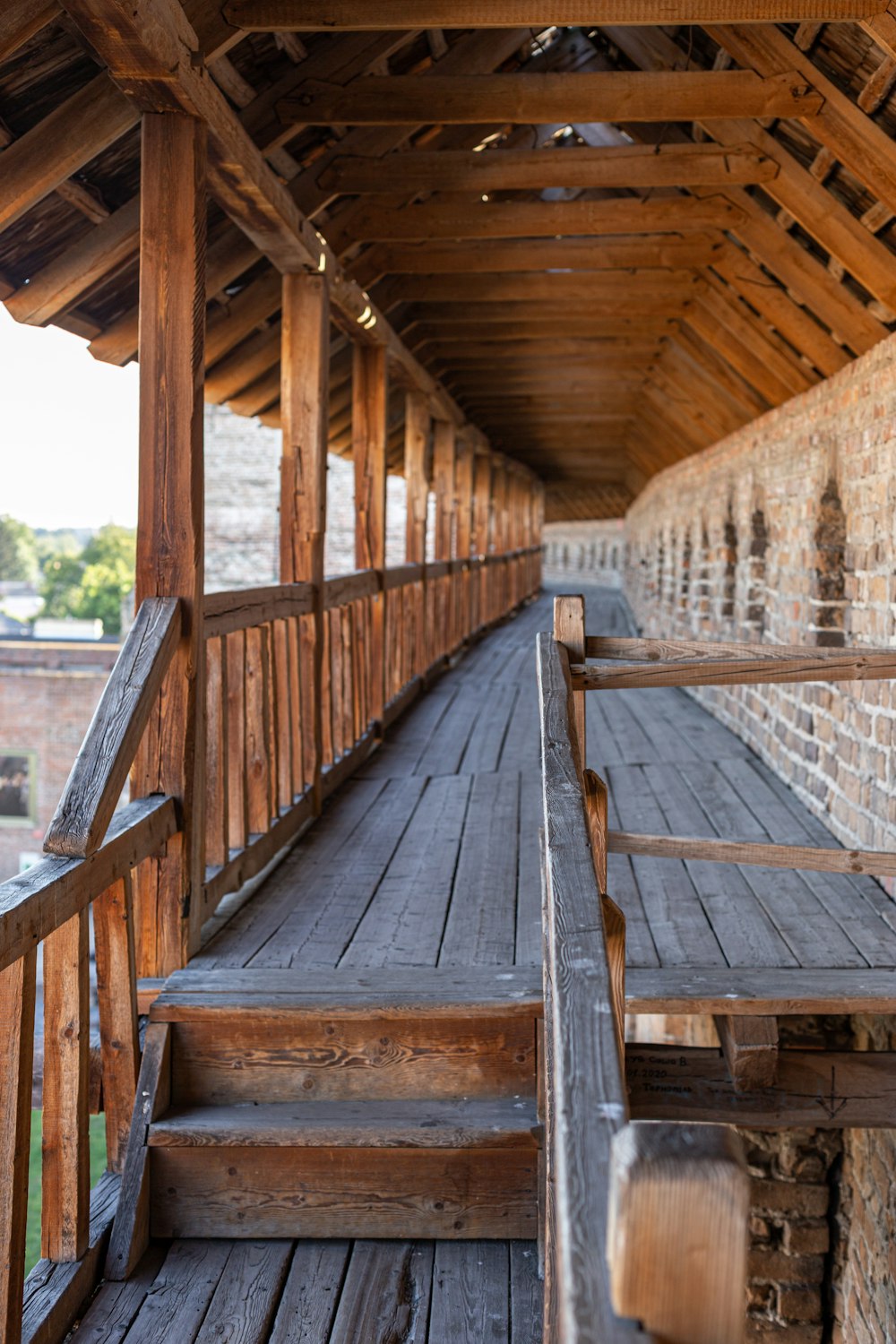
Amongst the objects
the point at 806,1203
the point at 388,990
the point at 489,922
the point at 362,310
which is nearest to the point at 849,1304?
the point at 806,1203

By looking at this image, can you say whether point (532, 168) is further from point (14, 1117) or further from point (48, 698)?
point (48, 698)

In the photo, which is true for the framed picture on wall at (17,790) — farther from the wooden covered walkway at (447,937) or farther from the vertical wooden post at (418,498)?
the wooden covered walkway at (447,937)

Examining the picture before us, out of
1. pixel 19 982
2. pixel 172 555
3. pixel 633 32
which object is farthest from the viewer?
pixel 633 32

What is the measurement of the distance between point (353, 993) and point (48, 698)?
2081 cm

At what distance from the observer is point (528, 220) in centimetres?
655

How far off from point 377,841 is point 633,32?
3997 mm

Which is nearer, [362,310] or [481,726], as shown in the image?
[362,310]

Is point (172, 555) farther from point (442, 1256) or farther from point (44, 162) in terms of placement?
point (442, 1256)

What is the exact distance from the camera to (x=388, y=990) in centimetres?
338

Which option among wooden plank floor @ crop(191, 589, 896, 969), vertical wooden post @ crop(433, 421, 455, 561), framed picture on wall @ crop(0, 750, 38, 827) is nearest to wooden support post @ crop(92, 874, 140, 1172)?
wooden plank floor @ crop(191, 589, 896, 969)

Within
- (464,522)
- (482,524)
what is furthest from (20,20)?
(482,524)

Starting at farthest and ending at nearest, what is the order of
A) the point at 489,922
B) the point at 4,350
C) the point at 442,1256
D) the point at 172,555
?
the point at 4,350
the point at 489,922
the point at 172,555
the point at 442,1256

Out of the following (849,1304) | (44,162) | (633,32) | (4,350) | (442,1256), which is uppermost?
(4,350)

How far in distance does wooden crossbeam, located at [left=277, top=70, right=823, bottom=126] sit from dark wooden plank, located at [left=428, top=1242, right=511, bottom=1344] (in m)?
4.07
